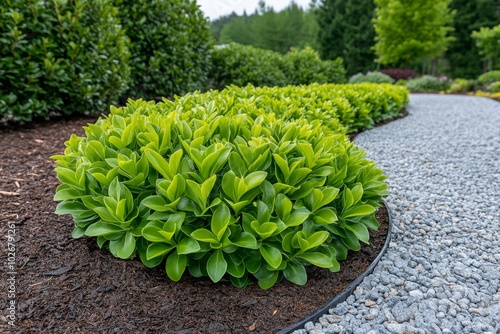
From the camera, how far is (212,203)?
72.6 inches

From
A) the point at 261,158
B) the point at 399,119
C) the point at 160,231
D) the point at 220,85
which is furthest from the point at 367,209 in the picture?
the point at 399,119

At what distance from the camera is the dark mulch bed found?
5.73 ft

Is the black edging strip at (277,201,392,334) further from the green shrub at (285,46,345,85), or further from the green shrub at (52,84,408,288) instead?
the green shrub at (285,46,345,85)

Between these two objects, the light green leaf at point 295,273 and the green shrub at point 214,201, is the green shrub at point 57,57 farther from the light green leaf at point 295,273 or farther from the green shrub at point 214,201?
the light green leaf at point 295,273

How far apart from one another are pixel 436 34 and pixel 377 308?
23.2m

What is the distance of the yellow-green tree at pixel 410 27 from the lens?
20.3 metres

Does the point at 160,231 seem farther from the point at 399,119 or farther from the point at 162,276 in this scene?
the point at 399,119

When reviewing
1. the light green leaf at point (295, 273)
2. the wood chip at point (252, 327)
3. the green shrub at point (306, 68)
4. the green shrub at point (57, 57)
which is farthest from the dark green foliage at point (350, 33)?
the wood chip at point (252, 327)

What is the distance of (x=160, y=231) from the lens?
5.81ft

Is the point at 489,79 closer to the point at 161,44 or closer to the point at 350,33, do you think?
the point at 350,33

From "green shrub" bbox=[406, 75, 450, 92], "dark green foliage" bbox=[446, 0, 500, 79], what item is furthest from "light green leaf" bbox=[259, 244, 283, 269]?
"dark green foliage" bbox=[446, 0, 500, 79]

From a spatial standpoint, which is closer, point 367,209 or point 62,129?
point 367,209

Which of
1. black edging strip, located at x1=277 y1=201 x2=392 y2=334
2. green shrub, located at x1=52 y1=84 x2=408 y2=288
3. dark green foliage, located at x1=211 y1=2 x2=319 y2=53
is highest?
dark green foliage, located at x1=211 y1=2 x2=319 y2=53

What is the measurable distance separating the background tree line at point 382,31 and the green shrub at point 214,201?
842 inches
